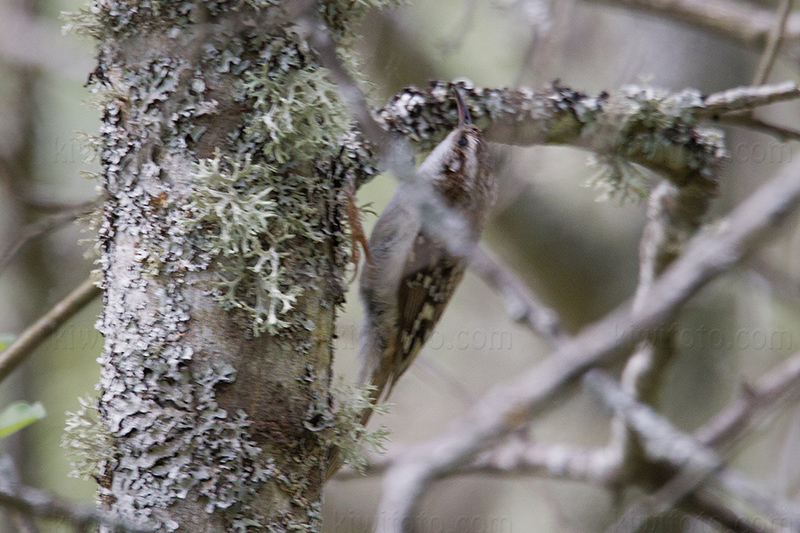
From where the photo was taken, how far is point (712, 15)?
3533 millimetres

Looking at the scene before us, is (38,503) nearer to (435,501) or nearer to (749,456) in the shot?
Result: (435,501)

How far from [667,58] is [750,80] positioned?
535mm

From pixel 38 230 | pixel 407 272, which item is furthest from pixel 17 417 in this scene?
pixel 407 272

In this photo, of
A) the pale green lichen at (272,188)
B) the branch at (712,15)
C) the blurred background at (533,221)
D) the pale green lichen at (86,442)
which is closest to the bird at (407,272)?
the blurred background at (533,221)

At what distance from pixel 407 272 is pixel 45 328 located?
132 cm

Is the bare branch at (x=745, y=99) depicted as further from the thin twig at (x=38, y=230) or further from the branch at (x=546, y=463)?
the thin twig at (x=38, y=230)

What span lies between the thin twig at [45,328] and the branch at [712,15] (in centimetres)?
280

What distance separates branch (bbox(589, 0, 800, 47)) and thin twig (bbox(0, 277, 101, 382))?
9.20 feet

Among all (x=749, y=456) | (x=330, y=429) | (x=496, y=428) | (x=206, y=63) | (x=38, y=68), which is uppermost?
(x=206, y=63)

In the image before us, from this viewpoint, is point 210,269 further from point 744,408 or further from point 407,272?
point 744,408

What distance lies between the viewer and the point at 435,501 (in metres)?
5.95

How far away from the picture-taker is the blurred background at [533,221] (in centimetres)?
350

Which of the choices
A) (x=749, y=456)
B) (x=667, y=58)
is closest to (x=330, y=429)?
(x=667, y=58)

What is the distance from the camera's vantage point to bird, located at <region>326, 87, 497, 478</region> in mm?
2713
